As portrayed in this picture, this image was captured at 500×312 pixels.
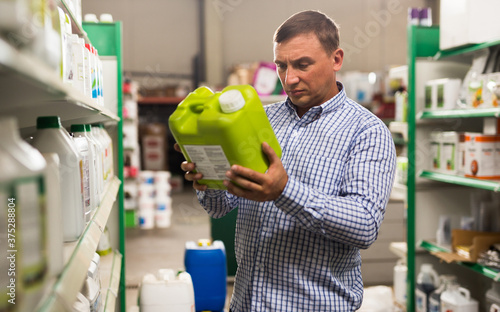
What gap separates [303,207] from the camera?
4.60 ft

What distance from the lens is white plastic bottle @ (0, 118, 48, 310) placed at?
750 mm

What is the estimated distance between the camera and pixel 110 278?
272 centimetres

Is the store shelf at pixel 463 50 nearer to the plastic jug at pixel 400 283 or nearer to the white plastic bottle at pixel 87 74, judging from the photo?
the plastic jug at pixel 400 283

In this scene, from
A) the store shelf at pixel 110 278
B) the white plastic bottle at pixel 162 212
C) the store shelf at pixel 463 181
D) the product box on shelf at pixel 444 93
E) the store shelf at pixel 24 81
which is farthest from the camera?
the white plastic bottle at pixel 162 212

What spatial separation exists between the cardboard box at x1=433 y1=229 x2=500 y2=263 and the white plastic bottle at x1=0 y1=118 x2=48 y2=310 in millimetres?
2982

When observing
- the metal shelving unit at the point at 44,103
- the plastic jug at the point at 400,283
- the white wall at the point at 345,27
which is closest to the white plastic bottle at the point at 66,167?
the metal shelving unit at the point at 44,103

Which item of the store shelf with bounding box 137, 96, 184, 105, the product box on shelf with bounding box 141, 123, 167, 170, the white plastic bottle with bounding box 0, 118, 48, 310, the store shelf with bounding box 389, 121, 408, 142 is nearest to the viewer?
the white plastic bottle with bounding box 0, 118, 48, 310

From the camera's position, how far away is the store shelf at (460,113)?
9.89ft

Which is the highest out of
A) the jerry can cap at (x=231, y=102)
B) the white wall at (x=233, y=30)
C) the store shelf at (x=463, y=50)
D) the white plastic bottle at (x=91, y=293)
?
the white wall at (x=233, y=30)

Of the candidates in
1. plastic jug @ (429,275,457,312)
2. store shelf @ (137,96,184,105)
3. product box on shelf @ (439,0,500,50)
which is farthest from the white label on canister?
store shelf @ (137,96,184,105)

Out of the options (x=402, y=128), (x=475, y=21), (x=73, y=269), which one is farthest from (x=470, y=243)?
(x=73, y=269)

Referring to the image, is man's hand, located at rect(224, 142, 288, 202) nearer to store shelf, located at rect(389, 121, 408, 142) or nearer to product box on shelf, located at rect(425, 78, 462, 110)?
product box on shelf, located at rect(425, 78, 462, 110)

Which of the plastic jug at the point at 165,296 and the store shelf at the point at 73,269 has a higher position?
the store shelf at the point at 73,269

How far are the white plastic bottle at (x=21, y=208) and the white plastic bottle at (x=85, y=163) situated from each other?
62 centimetres
